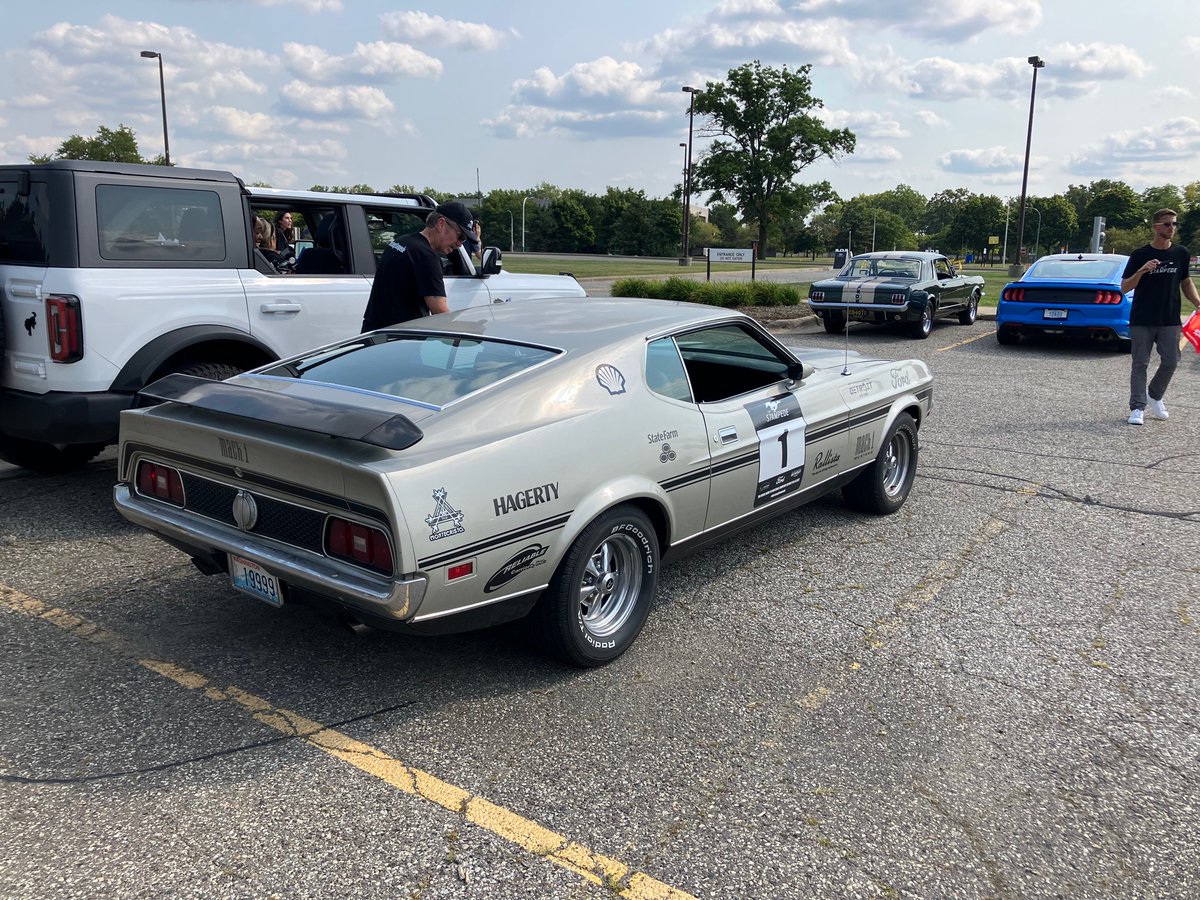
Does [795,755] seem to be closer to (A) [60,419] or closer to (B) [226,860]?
(B) [226,860]

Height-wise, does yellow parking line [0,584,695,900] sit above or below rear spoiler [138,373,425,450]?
below

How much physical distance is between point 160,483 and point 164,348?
188 cm

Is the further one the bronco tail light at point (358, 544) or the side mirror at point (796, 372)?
the side mirror at point (796, 372)

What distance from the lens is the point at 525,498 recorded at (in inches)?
125

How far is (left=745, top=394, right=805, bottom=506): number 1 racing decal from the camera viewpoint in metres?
4.32

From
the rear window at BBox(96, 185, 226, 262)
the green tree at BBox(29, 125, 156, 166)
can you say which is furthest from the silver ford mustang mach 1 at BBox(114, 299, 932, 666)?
the green tree at BBox(29, 125, 156, 166)

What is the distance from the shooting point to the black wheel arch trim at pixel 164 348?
5.12m

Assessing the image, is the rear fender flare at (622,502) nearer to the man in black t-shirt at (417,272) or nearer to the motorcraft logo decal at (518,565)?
the motorcraft logo decal at (518,565)

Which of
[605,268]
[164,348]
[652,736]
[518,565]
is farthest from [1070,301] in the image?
[605,268]

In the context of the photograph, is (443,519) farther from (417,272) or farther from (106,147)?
(106,147)

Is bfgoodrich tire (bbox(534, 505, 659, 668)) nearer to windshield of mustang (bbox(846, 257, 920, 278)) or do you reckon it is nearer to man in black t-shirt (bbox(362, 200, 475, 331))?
man in black t-shirt (bbox(362, 200, 475, 331))

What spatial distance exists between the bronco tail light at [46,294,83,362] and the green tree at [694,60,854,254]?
139ft

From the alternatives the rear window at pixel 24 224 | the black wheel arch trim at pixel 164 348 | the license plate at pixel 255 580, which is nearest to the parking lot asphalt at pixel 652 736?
the license plate at pixel 255 580

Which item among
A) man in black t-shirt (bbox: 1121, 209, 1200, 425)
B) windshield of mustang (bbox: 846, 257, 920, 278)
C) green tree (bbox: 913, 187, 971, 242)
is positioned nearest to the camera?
man in black t-shirt (bbox: 1121, 209, 1200, 425)
